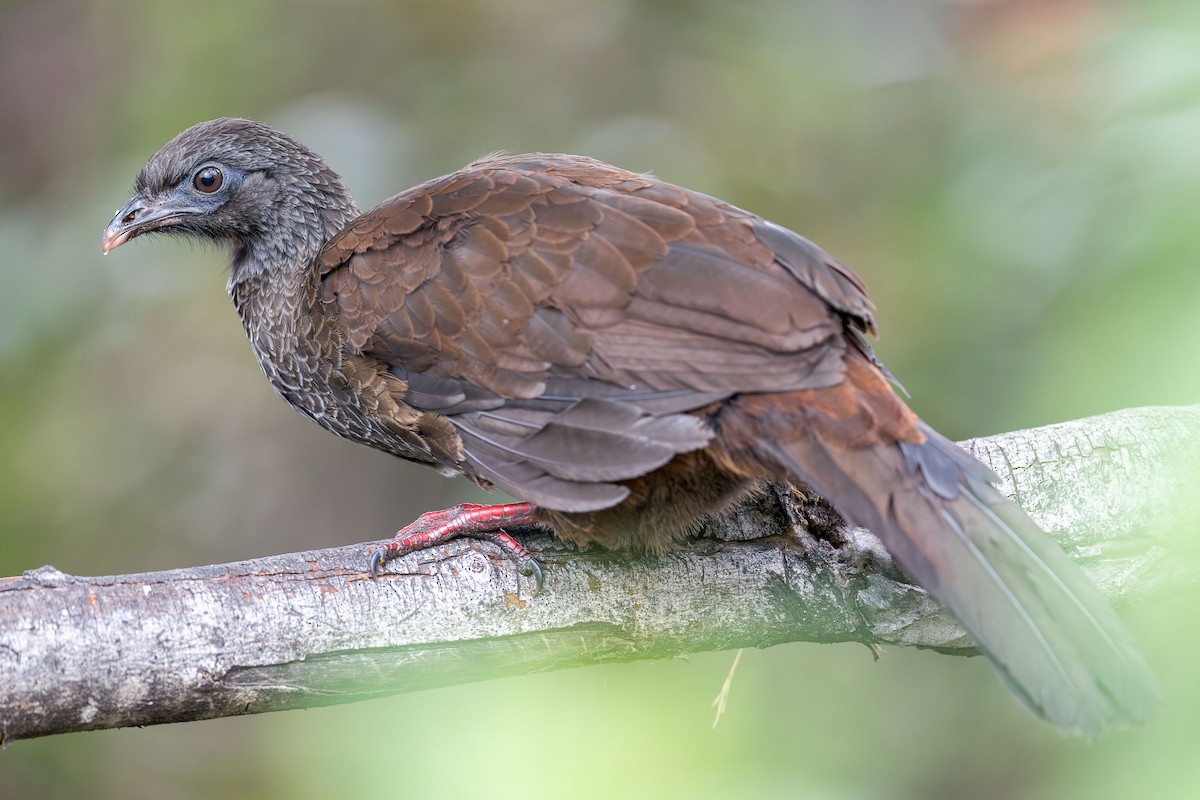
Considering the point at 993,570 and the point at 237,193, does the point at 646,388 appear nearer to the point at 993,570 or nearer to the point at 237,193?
the point at 993,570

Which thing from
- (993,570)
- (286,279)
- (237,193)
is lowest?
(993,570)

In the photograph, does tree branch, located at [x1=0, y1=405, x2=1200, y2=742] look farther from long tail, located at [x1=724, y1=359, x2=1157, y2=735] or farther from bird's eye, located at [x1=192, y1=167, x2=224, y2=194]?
bird's eye, located at [x1=192, y1=167, x2=224, y2=194]

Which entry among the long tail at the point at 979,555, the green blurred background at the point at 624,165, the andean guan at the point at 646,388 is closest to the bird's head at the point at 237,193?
the green blurred background at the point at 624,165

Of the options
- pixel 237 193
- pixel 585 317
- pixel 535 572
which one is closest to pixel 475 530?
pixel 535 572

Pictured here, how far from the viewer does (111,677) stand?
86.4 inches

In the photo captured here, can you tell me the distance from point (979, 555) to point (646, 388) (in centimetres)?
76

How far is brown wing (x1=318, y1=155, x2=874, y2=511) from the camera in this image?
2420mm

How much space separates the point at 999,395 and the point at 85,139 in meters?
3.49

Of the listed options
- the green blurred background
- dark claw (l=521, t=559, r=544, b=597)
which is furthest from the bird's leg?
the green blurred background

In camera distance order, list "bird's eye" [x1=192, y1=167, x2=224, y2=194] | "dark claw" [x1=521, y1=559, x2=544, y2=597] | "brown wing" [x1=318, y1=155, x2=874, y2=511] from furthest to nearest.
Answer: "bird's eye" [x1=192, y1=167, x2=224, y2=194], "dark claw" [x1=521, y1=559, x2=544, y2=597], "brown wing" [x1=318, y1=155, x2=874, y2=511]

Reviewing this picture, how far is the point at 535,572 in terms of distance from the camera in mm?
2629

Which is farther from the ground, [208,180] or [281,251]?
[208,180]

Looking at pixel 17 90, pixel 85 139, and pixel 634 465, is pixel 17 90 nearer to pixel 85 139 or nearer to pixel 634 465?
pixel 85 139

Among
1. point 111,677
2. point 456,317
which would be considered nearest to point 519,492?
point 456,317
